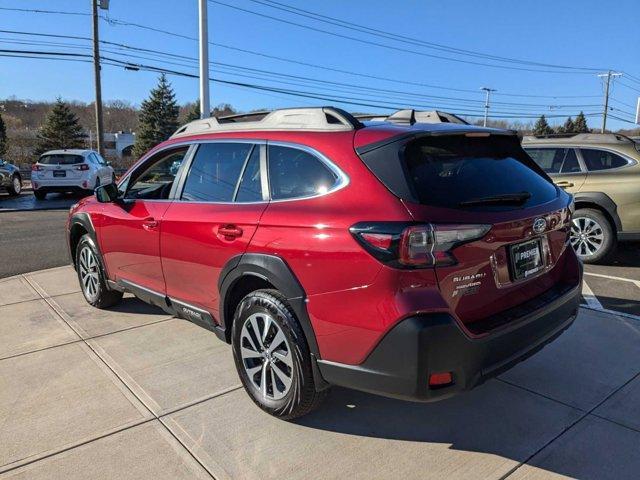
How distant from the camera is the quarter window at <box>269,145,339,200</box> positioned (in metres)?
2.85

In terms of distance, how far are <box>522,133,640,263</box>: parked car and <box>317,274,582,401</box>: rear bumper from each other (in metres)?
5.17

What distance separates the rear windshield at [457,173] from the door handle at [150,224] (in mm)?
1999

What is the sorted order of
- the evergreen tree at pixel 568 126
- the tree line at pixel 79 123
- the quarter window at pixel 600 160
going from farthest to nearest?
the evergreen tree at pixel 568 126
the tree line at pixel 79 123
the quarter window at pixel 600 160

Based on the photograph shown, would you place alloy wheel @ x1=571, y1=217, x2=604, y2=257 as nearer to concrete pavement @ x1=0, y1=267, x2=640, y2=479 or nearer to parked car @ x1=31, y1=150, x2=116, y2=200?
concrete pavement @ x1=0, y1=267, x2=640, y2=479

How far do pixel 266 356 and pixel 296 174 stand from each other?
110cm

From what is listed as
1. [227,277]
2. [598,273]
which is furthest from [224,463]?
[598,273]

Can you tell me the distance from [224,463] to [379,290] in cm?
126

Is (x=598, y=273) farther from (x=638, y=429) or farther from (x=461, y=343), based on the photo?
(x=461, y=343)

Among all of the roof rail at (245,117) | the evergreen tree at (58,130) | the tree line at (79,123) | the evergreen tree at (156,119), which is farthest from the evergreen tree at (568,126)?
the roof rail at (245,117)

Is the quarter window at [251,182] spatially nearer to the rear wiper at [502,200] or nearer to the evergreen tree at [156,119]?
the rear wiper at [502,200]

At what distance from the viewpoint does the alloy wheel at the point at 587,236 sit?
713cm

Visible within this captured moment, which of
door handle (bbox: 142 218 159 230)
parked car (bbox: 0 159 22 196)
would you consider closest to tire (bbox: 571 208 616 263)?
door handle (bbox: 142 218 159 230)

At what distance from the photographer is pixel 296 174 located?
3.03 meters

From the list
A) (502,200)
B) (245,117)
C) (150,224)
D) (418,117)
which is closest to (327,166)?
(502,200)
